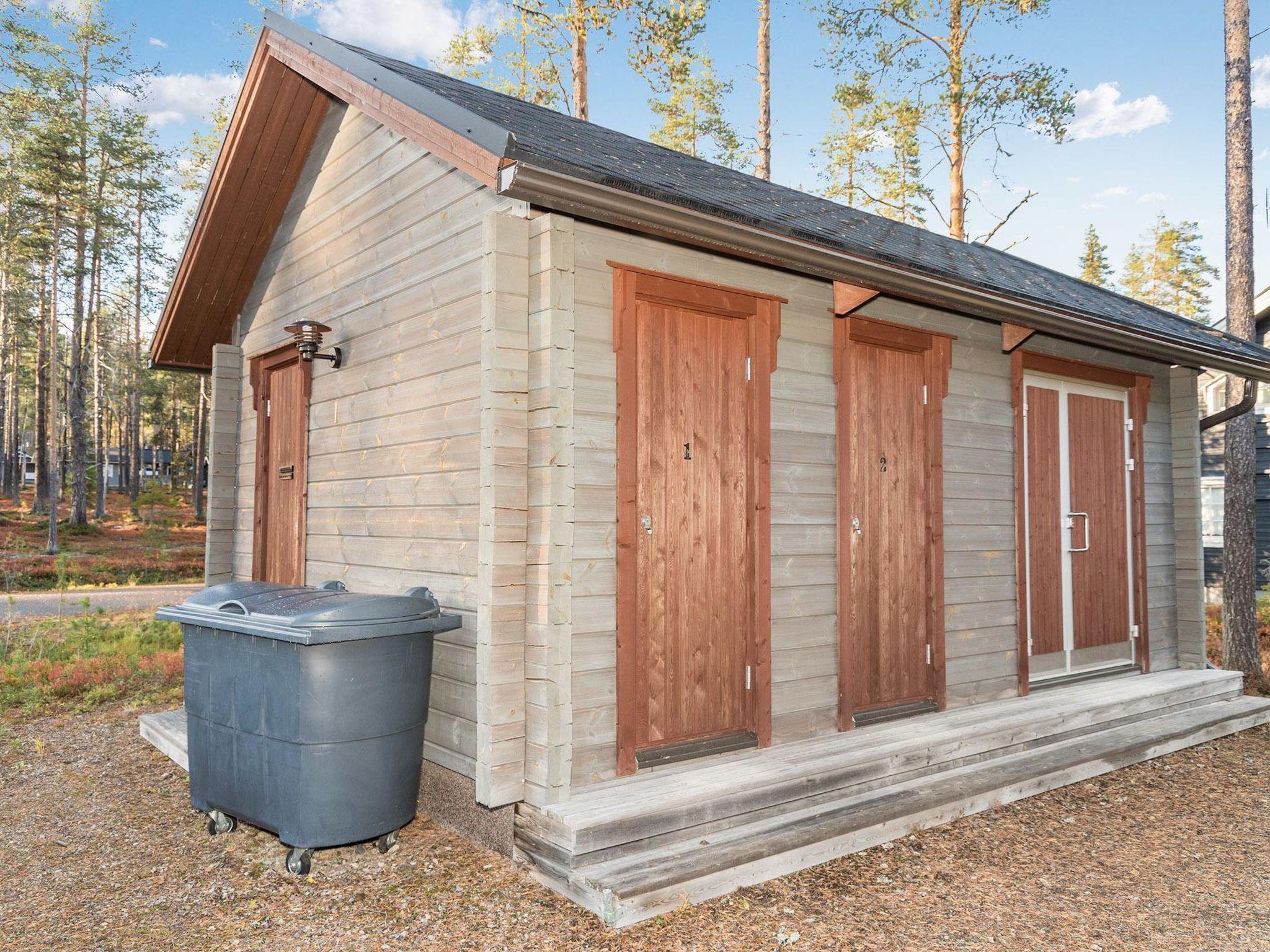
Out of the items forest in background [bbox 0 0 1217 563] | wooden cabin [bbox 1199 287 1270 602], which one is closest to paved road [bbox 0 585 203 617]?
forest in background [bbox 0 0 1217 563]

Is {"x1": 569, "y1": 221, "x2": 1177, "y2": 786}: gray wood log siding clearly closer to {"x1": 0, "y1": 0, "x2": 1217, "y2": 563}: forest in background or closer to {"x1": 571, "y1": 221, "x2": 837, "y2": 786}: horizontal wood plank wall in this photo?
{"x1": 571, "y1": 221, "x2": 837, "y2": 786}: horizontal wood plank wall

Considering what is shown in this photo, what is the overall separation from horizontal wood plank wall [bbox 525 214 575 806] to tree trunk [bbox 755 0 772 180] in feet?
36.7

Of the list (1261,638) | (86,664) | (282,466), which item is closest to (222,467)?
(282,466)

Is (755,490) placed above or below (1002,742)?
above

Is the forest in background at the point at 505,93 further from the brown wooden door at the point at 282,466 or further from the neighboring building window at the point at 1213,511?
the brown wooden door at the point at 282,466

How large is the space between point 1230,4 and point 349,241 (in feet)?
27.2

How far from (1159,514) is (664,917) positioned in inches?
212

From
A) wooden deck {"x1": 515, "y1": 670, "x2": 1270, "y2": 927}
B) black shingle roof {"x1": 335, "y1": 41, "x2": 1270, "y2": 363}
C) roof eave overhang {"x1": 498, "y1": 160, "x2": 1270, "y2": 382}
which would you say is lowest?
wooden deck {"x1": 515, "y1": 670, "x2": 1270, "y2": 927}

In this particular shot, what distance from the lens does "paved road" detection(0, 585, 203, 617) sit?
11.2 meters

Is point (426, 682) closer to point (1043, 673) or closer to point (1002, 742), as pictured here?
point (1002, 742)

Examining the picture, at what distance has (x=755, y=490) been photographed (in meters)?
4.17

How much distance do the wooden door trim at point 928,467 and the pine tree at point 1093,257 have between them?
3004cm

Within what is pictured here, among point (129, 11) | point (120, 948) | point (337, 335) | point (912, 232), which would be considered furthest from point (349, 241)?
point (129, 11)

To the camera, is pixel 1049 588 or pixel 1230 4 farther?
pixel 1230 4
